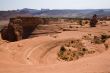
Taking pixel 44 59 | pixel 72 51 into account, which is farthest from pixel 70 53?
pixel 44 59

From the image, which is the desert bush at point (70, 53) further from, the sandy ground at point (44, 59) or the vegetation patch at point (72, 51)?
the sandy ground at point (44, 59)

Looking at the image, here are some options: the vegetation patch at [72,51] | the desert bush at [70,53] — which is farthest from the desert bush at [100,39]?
the desert bush at [70,53]

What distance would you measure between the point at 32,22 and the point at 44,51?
1123 inches

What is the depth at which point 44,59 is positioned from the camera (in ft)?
69.5

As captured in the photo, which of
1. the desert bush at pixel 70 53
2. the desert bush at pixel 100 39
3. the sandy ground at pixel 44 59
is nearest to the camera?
the sandy ground at pixel 44 59

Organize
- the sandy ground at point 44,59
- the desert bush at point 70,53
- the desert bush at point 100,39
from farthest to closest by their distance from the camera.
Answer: the desert bush at point 100,39, the desert bush at point 70,53, the sandy ground at point 44,59

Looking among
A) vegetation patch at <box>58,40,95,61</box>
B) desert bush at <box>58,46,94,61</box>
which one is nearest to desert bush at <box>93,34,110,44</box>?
vegetation patch at <box>58,40,95,61</box>

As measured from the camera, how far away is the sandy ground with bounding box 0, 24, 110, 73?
12330mm

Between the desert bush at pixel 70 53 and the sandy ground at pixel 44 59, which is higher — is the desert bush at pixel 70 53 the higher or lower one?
the lower one

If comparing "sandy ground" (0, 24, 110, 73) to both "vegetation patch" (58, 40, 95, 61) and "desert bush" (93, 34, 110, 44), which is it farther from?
"desert bush" (93, 34, 110, 44)

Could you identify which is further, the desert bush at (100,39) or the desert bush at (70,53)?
the desert bush at (100,39)

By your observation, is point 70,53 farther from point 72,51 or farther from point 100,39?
point 100,39

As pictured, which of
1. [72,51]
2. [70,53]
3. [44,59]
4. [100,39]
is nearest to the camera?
[44,59]

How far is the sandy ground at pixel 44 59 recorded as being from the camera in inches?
485
